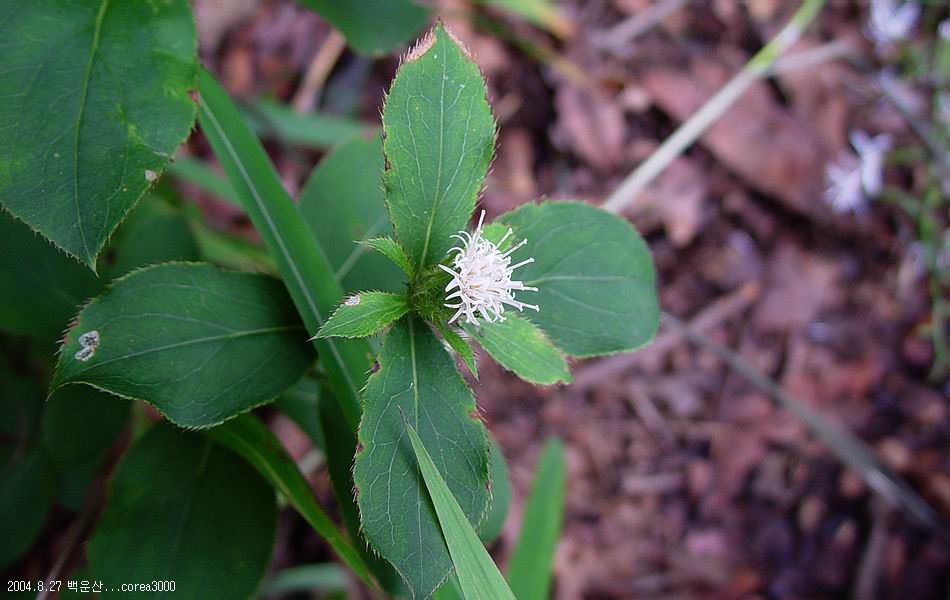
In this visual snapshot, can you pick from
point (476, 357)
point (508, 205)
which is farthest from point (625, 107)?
point (476, 357)

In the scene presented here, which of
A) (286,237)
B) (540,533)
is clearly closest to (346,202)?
(286,237)

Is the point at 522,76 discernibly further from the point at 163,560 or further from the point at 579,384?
the point at 163,560

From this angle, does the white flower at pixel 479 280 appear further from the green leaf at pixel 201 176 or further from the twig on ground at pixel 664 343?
the twig on ground at pixel 664 343

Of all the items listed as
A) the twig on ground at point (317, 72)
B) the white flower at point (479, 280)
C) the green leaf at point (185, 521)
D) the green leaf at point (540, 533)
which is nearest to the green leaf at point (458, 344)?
the white flower at point (479, 280)

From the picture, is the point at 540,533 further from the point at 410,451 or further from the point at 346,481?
the point at 410,451

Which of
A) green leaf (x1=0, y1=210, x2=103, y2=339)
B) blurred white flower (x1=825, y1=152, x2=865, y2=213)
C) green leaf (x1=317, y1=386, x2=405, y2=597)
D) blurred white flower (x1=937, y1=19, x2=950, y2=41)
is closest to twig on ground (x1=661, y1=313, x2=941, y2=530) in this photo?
blurred white flower (x1=825, y1=152, x2=865, y2=213)

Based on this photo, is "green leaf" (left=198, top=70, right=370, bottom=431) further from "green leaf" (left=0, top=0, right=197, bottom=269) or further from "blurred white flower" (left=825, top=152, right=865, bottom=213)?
"blurred white flower" (left=825, top=152, right=865, bottom=213)
